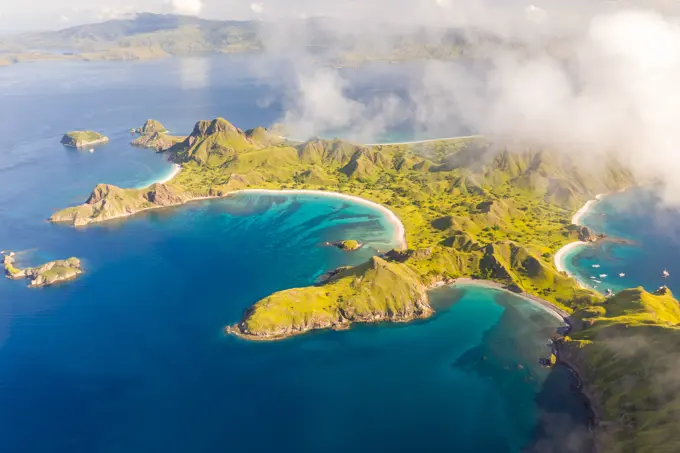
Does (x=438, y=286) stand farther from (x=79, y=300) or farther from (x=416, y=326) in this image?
(x=79, y=300)

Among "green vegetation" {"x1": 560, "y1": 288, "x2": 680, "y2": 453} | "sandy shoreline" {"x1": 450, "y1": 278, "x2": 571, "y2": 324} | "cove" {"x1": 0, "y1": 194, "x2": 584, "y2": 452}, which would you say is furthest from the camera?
"sandy shoreline" {"x1": 450, "y1": 278, "x2": 571, "y2": 324}

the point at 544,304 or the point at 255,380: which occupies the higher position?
the point at 544,304

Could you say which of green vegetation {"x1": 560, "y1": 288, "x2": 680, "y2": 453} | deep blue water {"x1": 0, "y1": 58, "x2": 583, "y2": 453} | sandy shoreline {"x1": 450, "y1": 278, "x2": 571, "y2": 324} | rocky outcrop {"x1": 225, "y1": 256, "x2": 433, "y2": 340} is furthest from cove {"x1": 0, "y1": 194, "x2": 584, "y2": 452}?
green vegetation {"x1": 560, "y1": 288, "x2": 680, "y2": 453}

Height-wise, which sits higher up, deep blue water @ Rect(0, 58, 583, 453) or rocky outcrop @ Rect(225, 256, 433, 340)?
rocky outcrop @ Rect(225, 256, 433, 340)

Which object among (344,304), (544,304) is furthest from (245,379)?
(544,304)

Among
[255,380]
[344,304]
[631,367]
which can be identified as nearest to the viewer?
[631,367]

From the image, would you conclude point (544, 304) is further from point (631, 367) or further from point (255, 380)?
point (255, 380)

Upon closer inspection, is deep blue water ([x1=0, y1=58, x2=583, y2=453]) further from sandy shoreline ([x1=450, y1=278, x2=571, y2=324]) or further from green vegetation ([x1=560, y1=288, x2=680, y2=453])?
green vegetation ([x1=560, y1=288, x2=680, y2=453])

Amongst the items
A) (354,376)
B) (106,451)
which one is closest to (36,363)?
(106,451)
